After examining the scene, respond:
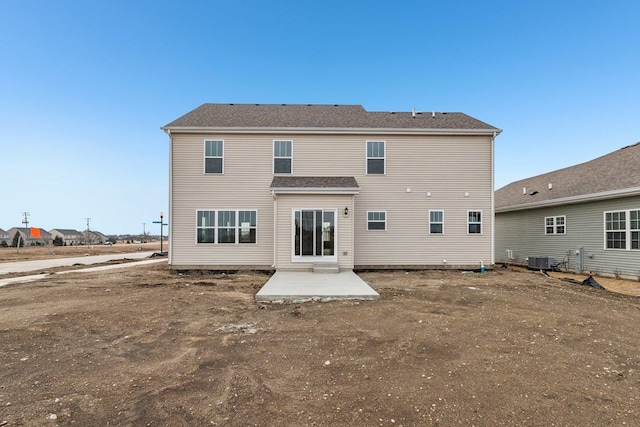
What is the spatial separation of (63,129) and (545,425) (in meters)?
33.8

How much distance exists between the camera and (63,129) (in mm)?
25203

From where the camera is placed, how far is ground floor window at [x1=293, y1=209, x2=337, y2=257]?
12.2 metres

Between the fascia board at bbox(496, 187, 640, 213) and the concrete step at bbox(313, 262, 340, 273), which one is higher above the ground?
the fascia board at bbox(496, 187, 640, 213)

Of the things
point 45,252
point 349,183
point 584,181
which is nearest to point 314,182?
point 349,183

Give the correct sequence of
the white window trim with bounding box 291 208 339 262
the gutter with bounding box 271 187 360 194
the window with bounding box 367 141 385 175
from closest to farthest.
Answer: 1. the gutter with bounding box 271 187 360 194
2. the white window trim with bounding box 291 208 339 262
3. the window with bounding box 367 141 385 175

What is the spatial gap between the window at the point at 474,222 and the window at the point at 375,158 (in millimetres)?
4425

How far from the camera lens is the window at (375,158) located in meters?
13.5

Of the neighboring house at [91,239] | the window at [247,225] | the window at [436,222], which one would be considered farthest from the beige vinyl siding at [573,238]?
the neighboring house at [91,239]

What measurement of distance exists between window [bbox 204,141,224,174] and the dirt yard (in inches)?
263

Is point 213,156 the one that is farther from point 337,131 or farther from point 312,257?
point 312,257

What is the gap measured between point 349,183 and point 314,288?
17.8ft

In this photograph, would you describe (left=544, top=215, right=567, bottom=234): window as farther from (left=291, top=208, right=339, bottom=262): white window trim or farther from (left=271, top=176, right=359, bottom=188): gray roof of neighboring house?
(left=291, top=208, right=339, bottom=262): white window trim

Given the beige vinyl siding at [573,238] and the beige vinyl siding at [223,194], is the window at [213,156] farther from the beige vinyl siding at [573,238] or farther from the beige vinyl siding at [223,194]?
the beige vinyl siding at [573,238]

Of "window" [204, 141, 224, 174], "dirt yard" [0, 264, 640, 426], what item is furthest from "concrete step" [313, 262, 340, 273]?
"window" [204, 141, 224, 174]
